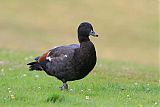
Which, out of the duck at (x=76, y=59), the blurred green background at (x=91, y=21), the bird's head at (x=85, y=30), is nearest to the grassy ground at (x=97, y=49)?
the blurred green background at (x=91, y=21)

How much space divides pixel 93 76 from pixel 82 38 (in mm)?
4754

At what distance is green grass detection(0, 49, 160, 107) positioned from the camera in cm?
1285

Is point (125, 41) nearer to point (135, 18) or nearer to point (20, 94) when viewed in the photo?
point (135, 18)

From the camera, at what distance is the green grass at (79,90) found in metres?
12.9

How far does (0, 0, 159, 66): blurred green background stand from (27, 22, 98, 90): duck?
22.5 meters

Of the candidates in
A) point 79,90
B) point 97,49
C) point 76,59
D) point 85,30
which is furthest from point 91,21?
point 76,59

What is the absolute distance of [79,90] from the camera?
15102 millimetres

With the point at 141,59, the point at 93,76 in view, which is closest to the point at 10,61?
the point at 93,76

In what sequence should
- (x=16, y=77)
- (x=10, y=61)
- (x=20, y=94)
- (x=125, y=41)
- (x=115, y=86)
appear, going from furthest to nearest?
(x=125, y=41)
(x=10, y=61)
(x=16, y=77)
(x=115, y=86)
(x=20, y=94)

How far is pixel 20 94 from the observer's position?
44.7 feet

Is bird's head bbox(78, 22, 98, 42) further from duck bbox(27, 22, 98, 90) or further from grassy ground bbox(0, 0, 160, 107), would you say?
grassy ground bbox(0, 0, 160, 107)

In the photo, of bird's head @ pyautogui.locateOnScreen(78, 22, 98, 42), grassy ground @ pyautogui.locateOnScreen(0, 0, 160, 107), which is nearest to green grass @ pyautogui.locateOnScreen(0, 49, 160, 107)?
grassy ground @ pyautogui.locateOnScreen(0, 0, 160, 107)

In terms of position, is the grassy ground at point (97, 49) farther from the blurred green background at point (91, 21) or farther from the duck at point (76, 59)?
the duck at point (76, 59)

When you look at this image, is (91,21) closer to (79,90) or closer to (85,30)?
(79,90)
